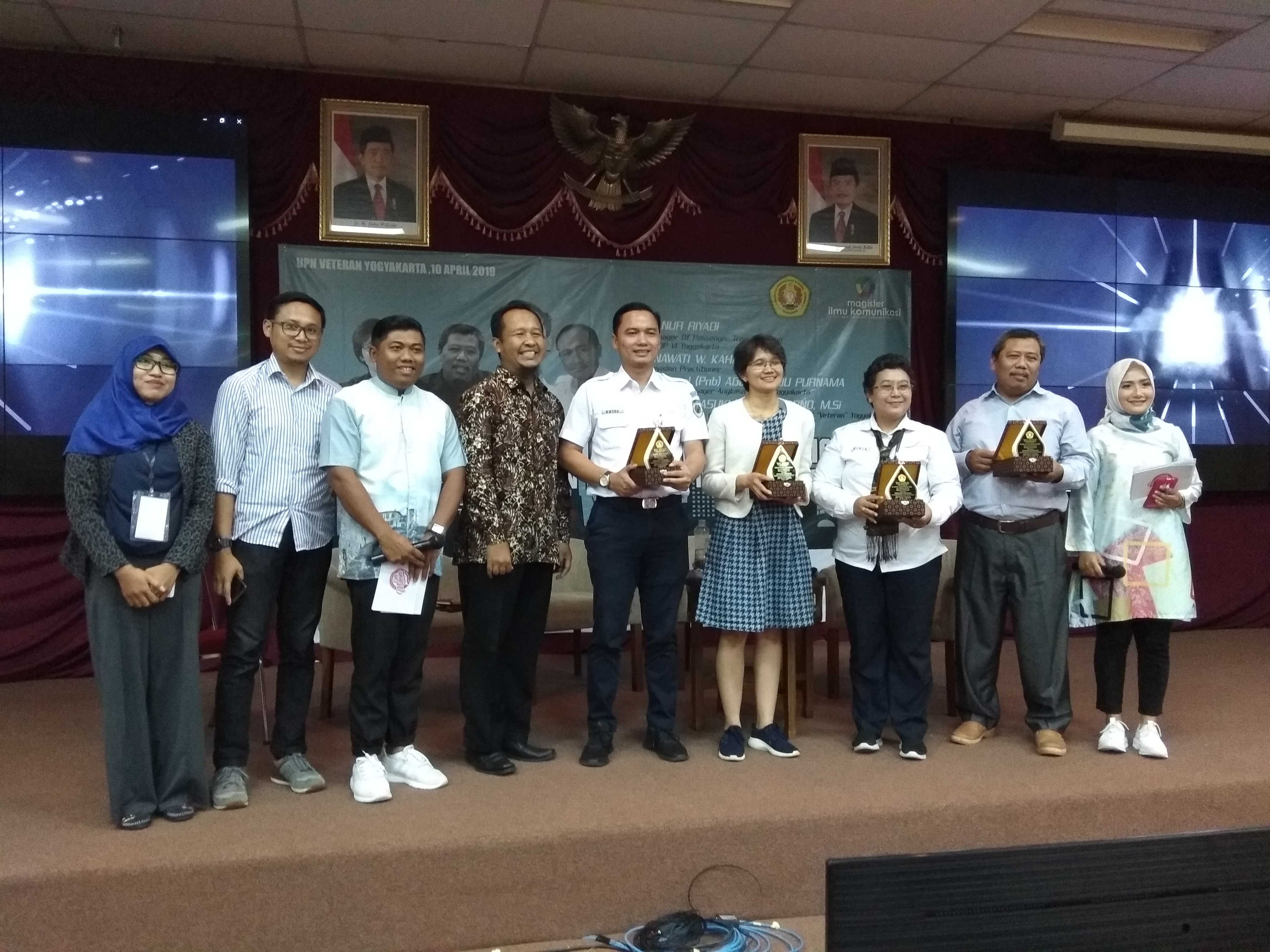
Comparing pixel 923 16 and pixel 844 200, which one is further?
pixel 844 200

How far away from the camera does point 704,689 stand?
3822 mm

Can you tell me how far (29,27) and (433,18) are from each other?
1676 mm

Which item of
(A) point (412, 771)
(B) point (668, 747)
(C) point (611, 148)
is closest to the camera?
(A) point (412, 771)

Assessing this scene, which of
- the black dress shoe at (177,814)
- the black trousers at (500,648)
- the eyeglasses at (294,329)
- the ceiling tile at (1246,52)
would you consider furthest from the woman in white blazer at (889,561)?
the ceiling tile at (1246,52)

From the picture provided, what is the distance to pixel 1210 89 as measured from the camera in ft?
16.0

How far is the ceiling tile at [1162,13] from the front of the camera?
3988 mm

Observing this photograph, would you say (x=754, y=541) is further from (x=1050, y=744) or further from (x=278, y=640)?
(x=278, y=640)

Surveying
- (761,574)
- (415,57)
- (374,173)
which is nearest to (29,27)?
(374,173)

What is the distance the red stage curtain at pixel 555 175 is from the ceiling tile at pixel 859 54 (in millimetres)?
521

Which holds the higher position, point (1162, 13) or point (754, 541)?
point (1162, 13)

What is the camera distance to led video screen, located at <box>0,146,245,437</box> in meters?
4.16

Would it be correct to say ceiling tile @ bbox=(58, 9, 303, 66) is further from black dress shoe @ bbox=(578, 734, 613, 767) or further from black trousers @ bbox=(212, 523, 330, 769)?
black dress shoe @ bbox=(578, 734, 613, 767)

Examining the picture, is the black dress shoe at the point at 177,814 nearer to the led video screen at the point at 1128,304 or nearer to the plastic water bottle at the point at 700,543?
the plastic water bottle at the point at 700,543

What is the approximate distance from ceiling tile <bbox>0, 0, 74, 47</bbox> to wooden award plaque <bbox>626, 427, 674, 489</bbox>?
3.14m
